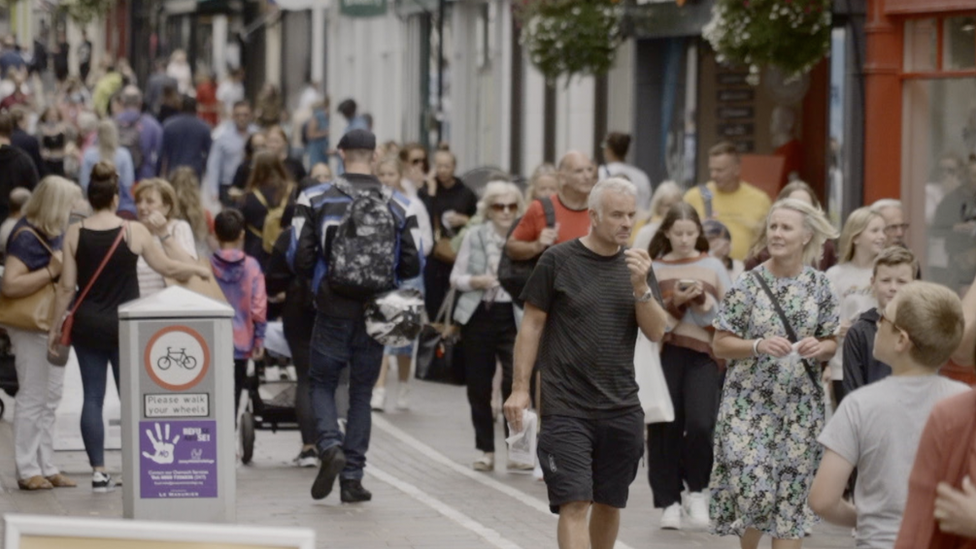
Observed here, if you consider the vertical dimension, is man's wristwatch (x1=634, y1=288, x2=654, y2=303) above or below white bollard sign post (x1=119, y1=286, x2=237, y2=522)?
above

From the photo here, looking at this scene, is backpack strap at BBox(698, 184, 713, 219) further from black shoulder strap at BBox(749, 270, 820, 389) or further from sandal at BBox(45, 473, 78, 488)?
black shoulder strap at BBox(749, 270, 820, 389)

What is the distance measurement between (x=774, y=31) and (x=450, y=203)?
3018 millimetres

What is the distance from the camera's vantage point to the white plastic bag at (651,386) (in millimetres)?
10695

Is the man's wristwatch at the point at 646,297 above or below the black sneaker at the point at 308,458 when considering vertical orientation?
above

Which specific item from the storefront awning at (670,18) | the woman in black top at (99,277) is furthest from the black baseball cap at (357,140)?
the storefront awning at (670,18)

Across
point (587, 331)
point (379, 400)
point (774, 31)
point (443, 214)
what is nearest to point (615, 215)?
point (587, 331)

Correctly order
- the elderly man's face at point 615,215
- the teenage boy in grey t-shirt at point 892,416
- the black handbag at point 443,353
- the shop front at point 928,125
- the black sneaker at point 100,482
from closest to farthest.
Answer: the teenage boy in grey t-shirt at point 892,416 → the elderly man's face at point 615,215 → the black sneaker at point 100,482 → the black handbag at point 443,353 → the shop front at point 928,125

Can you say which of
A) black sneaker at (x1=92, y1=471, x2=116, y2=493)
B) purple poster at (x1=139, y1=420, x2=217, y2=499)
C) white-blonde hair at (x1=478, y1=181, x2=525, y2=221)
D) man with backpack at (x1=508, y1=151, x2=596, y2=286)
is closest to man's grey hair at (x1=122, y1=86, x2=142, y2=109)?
white-blonde hair at (x1=478, y1=181, x2=525, y2=221)

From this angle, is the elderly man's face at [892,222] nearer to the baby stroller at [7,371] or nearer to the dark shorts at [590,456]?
the dark shorts at [590,456]

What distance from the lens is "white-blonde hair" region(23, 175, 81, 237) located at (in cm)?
1185

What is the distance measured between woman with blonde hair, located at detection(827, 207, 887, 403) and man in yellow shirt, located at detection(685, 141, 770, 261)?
3.53 meters

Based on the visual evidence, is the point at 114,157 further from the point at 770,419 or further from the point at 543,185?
the point at 770,419

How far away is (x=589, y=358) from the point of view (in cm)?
869

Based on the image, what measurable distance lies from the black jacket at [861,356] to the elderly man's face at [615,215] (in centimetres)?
149
